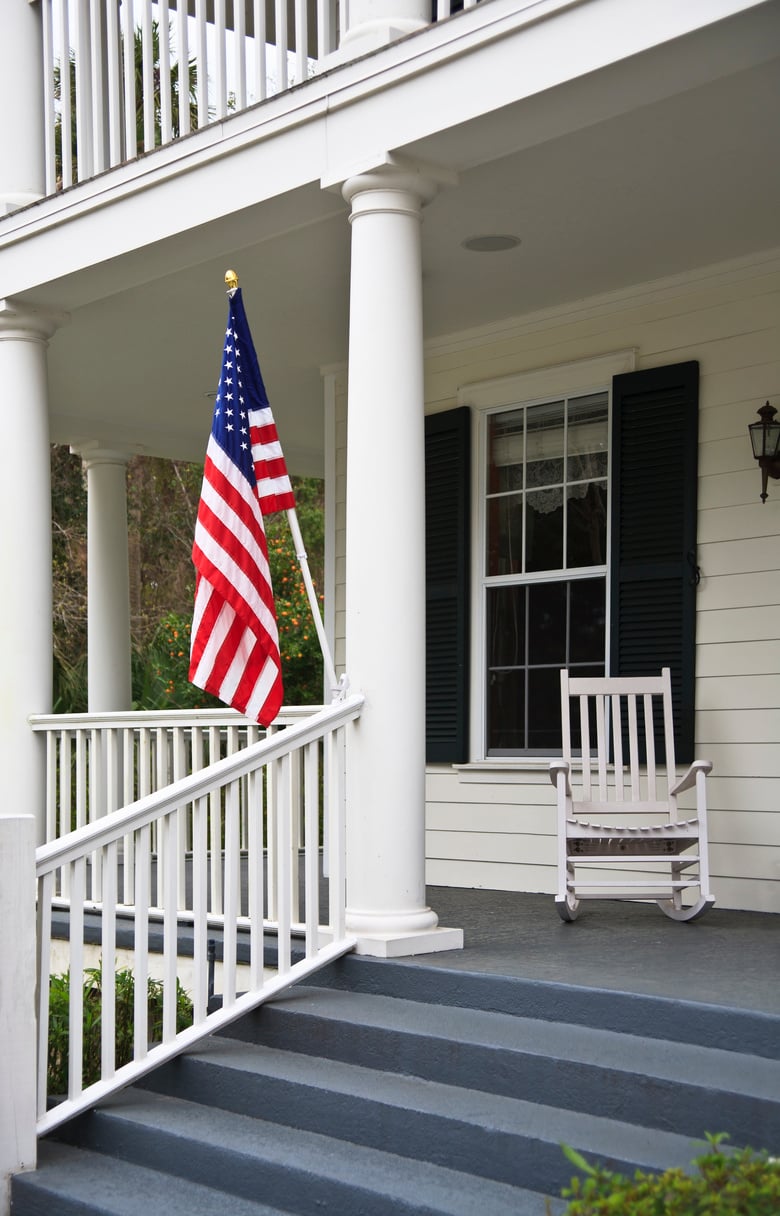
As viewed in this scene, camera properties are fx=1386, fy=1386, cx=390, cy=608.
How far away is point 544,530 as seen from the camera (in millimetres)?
6438

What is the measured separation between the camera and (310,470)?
32.6 feet

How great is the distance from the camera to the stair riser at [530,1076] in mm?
3184

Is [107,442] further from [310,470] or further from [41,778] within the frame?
[41,778]

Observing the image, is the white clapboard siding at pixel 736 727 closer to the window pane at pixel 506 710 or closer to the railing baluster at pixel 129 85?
the window pane at pixel 506 710

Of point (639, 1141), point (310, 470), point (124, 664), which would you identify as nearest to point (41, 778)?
point (124, 664)

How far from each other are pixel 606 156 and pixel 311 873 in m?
2.57

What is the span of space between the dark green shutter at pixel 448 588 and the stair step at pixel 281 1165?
2.87 metres

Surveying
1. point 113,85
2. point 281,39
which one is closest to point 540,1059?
point 281,39

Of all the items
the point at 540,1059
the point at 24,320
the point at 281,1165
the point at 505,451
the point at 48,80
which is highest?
the point at 48,80

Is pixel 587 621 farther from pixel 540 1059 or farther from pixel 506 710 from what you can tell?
pixel 540 1059

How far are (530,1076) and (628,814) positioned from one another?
2.35m

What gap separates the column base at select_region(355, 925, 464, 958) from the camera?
4.39 meters

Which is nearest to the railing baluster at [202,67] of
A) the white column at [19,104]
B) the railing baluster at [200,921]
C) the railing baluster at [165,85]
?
the railing baluster at [165,85]

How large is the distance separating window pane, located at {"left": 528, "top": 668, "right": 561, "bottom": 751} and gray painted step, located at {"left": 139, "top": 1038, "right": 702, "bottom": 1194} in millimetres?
2538
